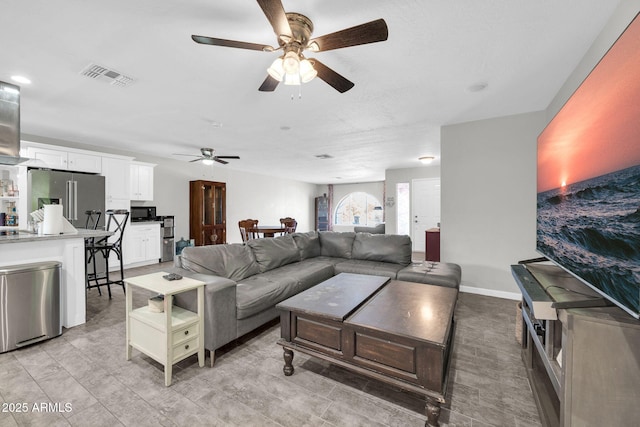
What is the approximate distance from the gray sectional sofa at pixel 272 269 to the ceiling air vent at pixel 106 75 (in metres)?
1.78

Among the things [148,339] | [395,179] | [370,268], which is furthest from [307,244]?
[395,179]

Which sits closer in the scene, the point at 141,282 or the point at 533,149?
the point at 141,282

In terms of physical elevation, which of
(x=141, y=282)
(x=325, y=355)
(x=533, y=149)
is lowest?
(x=325, y=355)

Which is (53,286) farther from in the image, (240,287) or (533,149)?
(533,149)

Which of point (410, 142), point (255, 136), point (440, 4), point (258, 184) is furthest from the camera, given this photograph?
point (258, 184)

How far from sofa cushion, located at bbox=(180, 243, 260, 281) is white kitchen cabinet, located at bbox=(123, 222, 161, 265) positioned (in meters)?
3.45

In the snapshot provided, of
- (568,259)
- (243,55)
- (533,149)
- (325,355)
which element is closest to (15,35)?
(243,55)

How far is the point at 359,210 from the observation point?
35.8 feet

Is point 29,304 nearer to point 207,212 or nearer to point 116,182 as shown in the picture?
point 116,182

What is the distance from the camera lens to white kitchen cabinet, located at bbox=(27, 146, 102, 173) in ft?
13.2

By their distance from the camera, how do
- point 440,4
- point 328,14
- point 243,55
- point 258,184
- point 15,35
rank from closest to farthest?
point 440,4 → point 328,14 → point 15,35 → point 243,55 → point 258,184

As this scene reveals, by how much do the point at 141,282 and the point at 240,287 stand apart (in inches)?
31.8

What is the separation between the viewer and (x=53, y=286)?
2.44 meters

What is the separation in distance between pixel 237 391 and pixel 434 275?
2.25 metres
